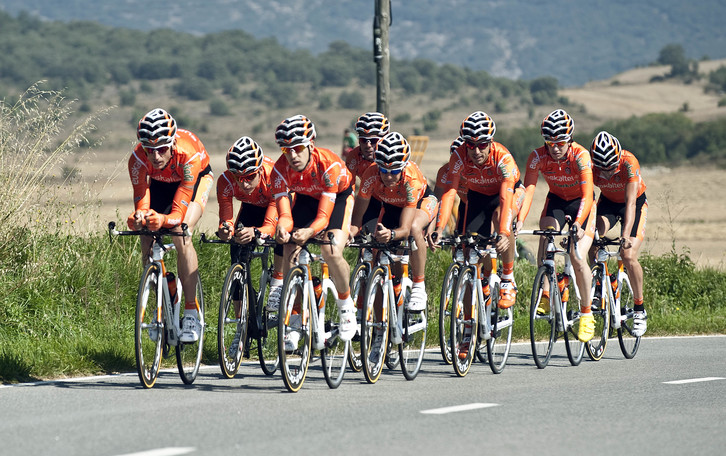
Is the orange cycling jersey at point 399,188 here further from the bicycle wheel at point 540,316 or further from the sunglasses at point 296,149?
the bicycle wheel at point 540,316

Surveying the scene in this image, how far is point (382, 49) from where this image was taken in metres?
17.1

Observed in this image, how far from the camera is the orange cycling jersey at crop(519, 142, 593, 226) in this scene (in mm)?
11719

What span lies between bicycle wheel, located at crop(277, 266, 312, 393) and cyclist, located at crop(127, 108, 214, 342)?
86cm

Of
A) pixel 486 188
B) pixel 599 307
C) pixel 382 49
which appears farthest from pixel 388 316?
pixel 382 49

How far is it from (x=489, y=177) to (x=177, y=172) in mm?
3326

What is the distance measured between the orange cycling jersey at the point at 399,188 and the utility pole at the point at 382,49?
241 inches

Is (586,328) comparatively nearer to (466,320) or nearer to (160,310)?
(466,320)

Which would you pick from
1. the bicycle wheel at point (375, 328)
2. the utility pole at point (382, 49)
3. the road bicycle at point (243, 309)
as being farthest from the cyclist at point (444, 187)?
the utility pole at point (382, 49)

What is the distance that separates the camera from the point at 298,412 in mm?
8312

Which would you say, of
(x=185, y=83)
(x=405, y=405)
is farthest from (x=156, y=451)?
(x=185, y=83)

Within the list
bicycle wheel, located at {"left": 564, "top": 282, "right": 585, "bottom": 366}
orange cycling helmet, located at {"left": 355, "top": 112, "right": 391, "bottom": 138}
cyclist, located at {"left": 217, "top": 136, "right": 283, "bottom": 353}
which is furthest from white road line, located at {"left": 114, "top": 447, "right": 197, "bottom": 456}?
bicycle wheel, located at {"left": 564, "top": 282, "right": 585, "bottom": 366}

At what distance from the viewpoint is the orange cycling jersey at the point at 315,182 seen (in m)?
9.66

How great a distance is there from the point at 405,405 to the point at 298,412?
0.89m

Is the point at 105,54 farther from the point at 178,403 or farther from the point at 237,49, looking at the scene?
the point at 178,403
